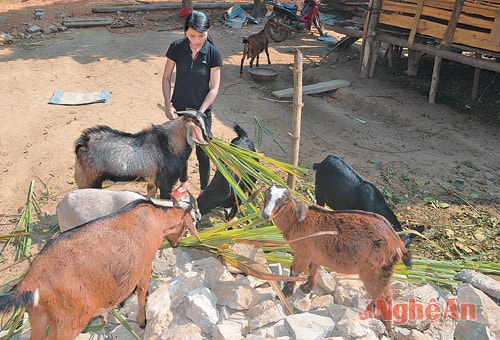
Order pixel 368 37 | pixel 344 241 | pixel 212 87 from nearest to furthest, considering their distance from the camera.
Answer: pixel 344 241
pixel 212 87
pixel 368 37

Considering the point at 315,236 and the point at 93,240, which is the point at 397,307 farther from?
the point at 93,240

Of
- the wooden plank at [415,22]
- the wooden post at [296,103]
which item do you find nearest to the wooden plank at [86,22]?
the wooden plank at [415,22]

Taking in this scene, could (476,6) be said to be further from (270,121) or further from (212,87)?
(212,87)

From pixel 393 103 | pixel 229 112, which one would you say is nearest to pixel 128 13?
pixel 229 112

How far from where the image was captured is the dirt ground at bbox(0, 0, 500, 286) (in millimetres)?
5848

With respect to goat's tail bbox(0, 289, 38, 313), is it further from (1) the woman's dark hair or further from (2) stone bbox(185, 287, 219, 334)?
(1) the woman's dark hair

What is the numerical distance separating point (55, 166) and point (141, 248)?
3.88 meters

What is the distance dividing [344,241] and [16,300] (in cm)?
211

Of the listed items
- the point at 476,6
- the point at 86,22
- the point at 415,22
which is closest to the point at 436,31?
the point at 415,22

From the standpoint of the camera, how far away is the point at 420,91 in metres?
10.0

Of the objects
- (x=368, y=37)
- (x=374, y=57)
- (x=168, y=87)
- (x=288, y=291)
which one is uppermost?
(x=368, y=37)

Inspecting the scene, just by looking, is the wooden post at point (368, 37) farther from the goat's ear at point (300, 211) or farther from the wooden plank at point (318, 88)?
the goat's ear at point (300, 211)

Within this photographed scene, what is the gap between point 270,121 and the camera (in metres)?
8.44

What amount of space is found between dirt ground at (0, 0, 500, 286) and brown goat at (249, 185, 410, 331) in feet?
6.90
